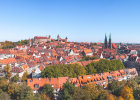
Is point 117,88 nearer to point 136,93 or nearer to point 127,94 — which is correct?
point 127,94

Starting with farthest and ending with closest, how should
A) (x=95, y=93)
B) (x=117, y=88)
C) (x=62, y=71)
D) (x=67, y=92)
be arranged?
1. (x=62, y=71)
2. (x=117, y=88)
3. (x=95, y=93)
4. (x=67, y=92)

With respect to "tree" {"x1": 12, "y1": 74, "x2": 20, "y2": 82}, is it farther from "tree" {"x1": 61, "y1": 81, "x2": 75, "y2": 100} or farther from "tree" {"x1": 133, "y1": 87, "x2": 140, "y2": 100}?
"tree" {"x1": 133, "y1": 87, "x2": 140, "y2": 100}

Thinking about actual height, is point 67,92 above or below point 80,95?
above

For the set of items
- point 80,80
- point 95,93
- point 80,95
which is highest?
point 80,80

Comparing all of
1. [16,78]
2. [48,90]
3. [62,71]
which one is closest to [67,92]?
[48,90]

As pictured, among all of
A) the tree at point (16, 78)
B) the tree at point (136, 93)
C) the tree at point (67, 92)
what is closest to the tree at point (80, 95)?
the tree at point (67, 92)

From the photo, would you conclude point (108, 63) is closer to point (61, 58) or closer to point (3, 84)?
point (61, 58)

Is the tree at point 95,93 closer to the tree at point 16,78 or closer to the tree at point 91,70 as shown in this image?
the tree at point 91,70

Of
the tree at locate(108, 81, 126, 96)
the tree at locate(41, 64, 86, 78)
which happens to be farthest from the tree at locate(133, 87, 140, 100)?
the tree at locate(41, 64, 86, 78)
